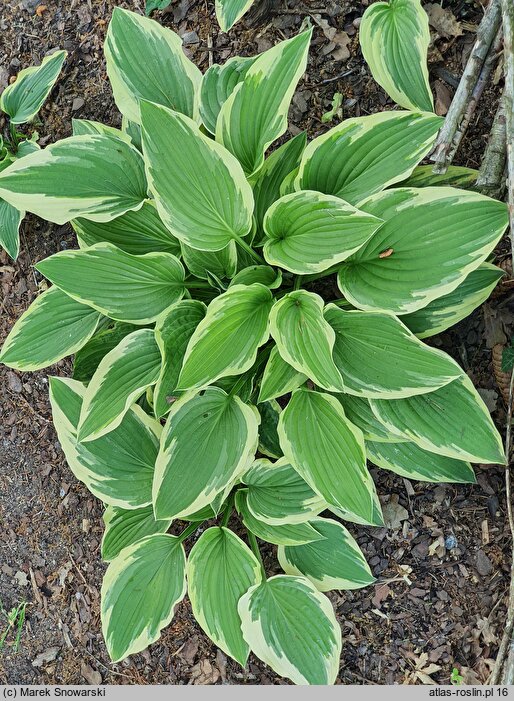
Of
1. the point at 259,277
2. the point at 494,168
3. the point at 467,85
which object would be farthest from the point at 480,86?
the point at 259,277

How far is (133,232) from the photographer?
1552 millimetres

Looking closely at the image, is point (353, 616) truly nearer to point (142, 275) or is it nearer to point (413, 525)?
point (413, 525)

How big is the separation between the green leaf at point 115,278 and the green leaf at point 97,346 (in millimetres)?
203

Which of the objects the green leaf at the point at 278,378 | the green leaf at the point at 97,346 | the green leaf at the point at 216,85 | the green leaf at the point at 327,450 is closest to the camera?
the green leaf at the point at 327,450

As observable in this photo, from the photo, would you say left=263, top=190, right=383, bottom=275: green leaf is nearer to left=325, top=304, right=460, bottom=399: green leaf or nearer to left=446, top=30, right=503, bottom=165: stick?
left=325, top=304, right=460, bottom=399: green leaf

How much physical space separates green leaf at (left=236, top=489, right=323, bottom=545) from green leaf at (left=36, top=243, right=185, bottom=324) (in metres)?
0.59

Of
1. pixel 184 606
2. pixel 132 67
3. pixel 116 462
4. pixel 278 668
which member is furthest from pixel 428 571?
pixel 132 67

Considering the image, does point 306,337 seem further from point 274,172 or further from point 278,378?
point 274,172

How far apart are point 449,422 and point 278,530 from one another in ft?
1.79

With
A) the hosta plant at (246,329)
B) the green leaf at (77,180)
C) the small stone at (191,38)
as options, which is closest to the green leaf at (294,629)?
the hosta plant at (246,329)

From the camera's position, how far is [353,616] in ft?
5.51

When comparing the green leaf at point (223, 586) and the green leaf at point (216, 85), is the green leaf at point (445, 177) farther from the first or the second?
the green leaf at point (223, 586)

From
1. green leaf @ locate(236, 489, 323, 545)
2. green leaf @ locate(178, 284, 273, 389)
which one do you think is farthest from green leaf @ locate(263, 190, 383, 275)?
green leaf @ locate(236, 489, 323, 545)

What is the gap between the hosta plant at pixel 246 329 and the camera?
125cm
